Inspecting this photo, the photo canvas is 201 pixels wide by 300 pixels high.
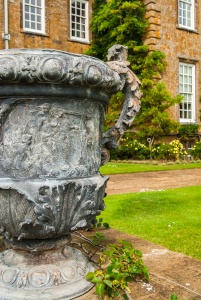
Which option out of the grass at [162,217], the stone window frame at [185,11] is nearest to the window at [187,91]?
the stone window frame at [185,11]

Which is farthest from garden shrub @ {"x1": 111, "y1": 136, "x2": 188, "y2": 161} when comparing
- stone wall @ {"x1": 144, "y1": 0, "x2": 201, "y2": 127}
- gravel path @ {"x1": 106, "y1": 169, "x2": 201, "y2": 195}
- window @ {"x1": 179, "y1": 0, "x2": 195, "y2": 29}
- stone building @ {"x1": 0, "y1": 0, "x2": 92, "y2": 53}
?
window @ {"x1": 179, "y1": 0, "x2": 195, "y2": 29}

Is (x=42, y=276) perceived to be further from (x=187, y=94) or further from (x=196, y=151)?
(x=187, y=94)

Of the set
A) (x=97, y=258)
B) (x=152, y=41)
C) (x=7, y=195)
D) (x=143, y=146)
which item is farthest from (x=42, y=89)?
(x=152, y=41)

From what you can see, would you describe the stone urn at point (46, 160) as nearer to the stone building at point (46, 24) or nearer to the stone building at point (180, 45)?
the stone building at point (46, 24)

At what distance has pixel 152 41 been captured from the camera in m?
13.5

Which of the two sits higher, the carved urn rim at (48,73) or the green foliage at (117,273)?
the carved urn rim at (48,73)

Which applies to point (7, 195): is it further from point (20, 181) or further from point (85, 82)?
point (85, 82)

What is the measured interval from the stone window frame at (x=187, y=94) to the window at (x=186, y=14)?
62.5 inches

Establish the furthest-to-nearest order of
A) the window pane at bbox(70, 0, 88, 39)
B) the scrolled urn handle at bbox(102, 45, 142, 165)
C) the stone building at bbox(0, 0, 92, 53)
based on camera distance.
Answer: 1. the window pane at bbox(70, 0, 88, 39)
2. the stone building at bbox(0, 0, 92, 53)
3. the scrolled urn handle at bbox(102, 45, 142, 165)

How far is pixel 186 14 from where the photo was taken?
15094mm

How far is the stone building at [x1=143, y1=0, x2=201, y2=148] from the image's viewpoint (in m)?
13.7

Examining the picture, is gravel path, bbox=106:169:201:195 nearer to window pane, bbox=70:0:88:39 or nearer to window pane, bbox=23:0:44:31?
window pane, bbox=23:0:44:31

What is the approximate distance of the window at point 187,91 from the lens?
49.0 feet

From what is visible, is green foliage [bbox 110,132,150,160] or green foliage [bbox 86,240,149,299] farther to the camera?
green foliage [bbox 110,132,150,160]
